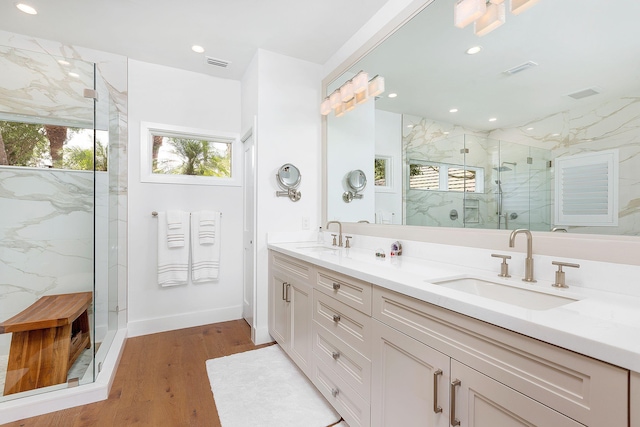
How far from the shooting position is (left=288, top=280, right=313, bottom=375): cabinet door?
194 cm

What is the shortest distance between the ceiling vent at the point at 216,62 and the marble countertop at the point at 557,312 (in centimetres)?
255

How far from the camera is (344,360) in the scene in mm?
1556

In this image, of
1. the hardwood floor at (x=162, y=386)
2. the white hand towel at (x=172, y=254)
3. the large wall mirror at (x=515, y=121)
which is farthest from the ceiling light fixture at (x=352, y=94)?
the hardwood floor at (x=162, y=386)

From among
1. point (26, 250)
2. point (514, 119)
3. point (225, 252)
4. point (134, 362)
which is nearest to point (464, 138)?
point (514, 119)

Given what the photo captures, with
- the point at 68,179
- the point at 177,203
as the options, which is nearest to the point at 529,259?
the point at 177,203

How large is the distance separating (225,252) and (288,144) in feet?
4.59

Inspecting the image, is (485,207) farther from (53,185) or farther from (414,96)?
(53,185)

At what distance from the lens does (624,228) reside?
105 centimetres

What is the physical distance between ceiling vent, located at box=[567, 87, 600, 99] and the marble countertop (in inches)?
29.5

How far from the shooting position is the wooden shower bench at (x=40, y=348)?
1.80 meters

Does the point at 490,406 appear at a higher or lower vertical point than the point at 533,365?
lower

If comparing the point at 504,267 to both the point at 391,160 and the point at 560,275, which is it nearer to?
the point at 560,275

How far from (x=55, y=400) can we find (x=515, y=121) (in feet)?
9.76

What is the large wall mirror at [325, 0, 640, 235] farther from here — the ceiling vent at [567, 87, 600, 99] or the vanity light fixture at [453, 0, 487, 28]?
the vanity light fixture at [453, 0, 487, 28]
